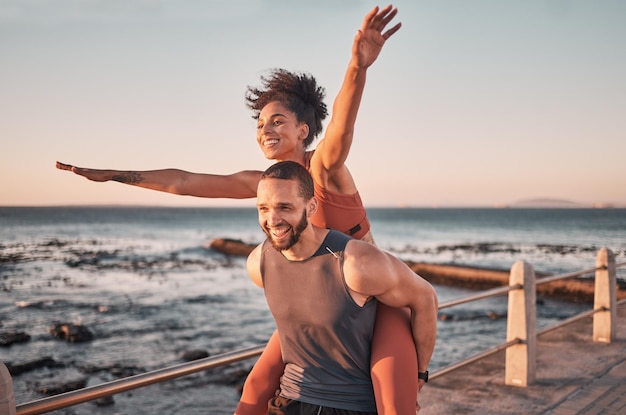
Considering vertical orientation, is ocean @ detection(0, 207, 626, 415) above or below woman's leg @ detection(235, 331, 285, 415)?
below

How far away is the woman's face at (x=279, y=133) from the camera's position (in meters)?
2.48

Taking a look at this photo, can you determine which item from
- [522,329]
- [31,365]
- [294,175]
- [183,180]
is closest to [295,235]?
[294,175]

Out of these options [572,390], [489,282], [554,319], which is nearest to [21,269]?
[489,282]

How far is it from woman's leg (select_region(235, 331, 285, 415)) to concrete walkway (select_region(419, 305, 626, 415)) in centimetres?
267

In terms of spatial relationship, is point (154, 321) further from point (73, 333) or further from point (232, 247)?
point (232, 247)

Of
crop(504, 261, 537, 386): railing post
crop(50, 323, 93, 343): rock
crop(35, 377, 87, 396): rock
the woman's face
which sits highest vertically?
the woman's face

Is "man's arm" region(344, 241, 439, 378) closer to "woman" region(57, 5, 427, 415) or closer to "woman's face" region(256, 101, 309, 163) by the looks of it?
"woman" region(57, 5, 427, 415)

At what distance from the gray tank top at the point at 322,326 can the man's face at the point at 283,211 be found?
12 centimetres

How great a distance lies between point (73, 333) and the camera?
17.5 m

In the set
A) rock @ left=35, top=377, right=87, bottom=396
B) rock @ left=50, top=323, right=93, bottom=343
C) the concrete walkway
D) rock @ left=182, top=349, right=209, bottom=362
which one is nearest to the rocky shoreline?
rock @ left=182, top=349, right=209, bottom=362

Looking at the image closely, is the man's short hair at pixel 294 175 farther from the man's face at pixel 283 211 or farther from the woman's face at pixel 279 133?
the woman's face at pixel 279 133

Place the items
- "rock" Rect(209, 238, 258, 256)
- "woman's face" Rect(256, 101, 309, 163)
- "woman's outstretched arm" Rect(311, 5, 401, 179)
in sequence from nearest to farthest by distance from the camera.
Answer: "woman's outstretched arm" Rect(311, 5, 401, 179) < "woman's face" Rect(256, 101, 309, 163) < "rock" Rect(209, 238, 258, 256)

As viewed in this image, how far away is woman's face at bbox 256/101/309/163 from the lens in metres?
2.48

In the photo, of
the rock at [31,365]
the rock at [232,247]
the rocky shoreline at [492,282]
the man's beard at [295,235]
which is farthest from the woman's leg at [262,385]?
the rock at [232,247]
